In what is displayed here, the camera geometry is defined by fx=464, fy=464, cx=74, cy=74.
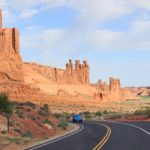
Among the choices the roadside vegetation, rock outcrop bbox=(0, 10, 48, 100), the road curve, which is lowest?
the road curve

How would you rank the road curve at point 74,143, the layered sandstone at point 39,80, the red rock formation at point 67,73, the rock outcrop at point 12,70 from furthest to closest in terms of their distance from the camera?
the red rock formation at point 67,73, the layered sandstone at point 39,80, the rock outcrop at point 12,70, the road curve at point 74,143

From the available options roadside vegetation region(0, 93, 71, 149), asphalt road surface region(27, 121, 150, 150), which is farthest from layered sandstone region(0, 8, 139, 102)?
asphalt road surface region(27, 121, 150, 150)

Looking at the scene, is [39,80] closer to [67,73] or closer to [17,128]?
[67,73]

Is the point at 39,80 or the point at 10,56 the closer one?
the point at 10,56

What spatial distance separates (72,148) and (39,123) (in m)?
16.6

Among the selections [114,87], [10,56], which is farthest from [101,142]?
[114,87]

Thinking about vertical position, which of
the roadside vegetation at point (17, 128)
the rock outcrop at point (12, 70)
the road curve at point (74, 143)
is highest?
the rock outcrop at point (12, 70)

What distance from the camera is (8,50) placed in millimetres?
95375

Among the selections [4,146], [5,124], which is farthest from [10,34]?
[4,146]

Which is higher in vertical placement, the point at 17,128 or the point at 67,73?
the point at 67,73

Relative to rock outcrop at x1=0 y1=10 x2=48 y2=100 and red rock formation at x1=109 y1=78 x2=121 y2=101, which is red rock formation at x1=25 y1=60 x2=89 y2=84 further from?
rock outcrop at x1=0 y1=10 x2=48 y2=100

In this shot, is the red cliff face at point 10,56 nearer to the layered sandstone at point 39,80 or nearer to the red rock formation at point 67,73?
the layered sandstone at point 39,80

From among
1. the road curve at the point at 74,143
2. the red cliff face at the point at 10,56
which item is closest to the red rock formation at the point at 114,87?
the red cliff face at the point at 10,56

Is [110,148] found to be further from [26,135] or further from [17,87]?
[17,87]
